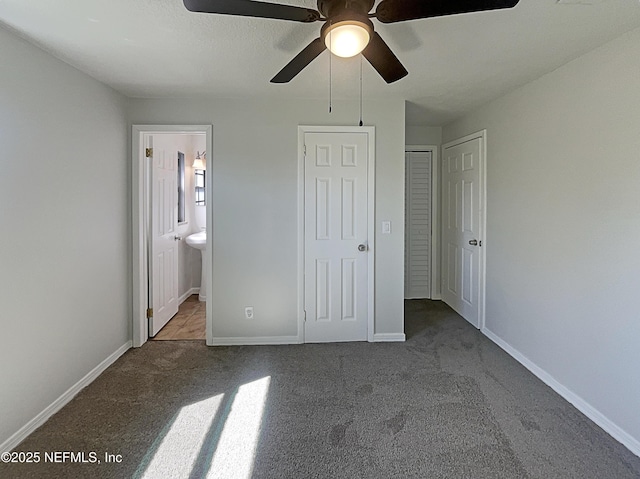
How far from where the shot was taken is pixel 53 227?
2389 mm

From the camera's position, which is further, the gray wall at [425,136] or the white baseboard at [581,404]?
the gray wall at [425,136]

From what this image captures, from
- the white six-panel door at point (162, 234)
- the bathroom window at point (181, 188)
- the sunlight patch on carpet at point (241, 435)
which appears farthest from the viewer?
the bathroom window at point (181, 188)

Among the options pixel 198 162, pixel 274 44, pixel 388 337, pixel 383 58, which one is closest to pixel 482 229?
pixel 388 337

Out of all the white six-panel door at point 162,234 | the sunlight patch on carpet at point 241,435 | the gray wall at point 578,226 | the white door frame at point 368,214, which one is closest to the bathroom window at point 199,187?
the white six-panel door at point 162,234

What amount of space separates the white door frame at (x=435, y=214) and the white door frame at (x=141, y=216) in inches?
109

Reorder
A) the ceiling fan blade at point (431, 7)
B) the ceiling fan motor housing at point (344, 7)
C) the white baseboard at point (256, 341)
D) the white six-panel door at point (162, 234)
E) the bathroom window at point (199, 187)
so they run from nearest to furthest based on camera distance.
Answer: the ceiling fan blade at point (431, 7) → the ceiling fan motor housing at point (344, 7) → the white baseboard at point (256, 341) → the white six-panel door at point (162, 234) → the bathroom window at point (199, 187)

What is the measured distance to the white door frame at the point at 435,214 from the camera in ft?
16.3

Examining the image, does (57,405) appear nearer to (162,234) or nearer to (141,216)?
(141,216)

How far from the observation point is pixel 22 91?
213 centimetres

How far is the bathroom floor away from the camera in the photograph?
12.3 feet

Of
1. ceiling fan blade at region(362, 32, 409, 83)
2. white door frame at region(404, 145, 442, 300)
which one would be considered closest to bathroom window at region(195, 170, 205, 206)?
white door frame at region(404, 145, 442, 300)

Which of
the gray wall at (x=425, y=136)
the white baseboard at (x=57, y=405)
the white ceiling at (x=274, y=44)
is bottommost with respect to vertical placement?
the white baseboard at (x=57, y=405)

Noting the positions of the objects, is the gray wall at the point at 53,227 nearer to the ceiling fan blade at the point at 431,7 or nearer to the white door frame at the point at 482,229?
the ceiling fan blade at the point at 431,7

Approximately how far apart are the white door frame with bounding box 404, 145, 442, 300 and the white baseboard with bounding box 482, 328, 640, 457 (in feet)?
5.68
